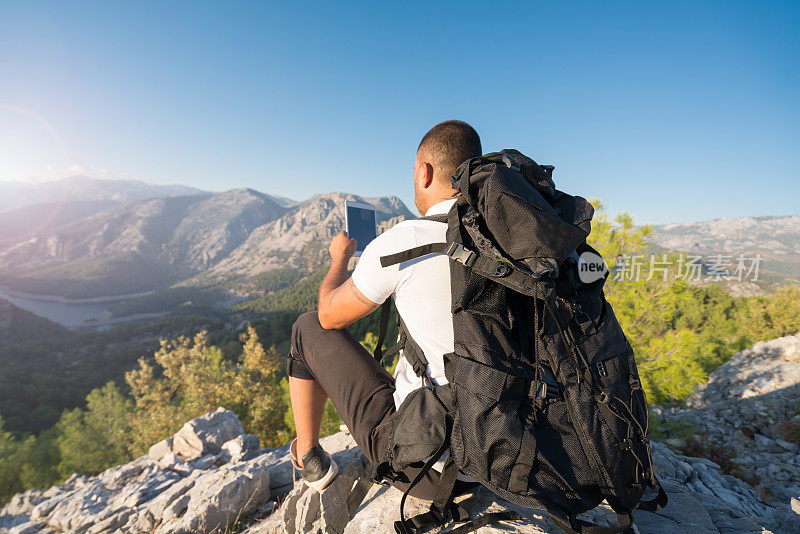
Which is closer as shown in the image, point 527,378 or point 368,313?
point 527,378

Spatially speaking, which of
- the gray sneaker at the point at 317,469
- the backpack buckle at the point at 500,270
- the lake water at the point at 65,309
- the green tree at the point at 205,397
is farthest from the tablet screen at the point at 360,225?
the lake water at the point at 65,309

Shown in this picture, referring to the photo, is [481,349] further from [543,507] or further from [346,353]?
[346,353]

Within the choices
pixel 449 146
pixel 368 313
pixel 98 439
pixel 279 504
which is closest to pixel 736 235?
pixel 449 146

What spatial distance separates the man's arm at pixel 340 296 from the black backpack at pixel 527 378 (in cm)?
42

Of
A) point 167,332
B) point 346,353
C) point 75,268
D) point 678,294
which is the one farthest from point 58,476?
point 75,268

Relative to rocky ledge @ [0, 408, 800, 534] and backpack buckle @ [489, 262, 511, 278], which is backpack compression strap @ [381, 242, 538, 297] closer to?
backpack buckle @ [489, 262, 511, 278]

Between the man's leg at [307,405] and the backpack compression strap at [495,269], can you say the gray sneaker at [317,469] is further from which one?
the backpack compression strap at [495,269]

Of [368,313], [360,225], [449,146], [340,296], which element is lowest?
[368,313]

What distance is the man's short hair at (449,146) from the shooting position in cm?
183

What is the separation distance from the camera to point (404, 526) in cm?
150

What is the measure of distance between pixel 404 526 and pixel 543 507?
0.65m

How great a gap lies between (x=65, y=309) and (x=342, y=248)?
194782 millimetres

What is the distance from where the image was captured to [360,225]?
2.28 meters

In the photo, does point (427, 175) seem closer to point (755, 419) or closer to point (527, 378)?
point (527, 378)
